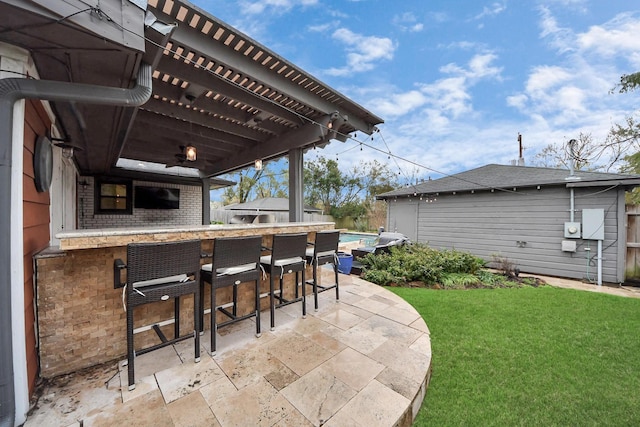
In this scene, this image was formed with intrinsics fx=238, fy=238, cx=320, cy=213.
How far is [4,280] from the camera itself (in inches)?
51.9

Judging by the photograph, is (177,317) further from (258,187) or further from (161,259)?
(258,187)

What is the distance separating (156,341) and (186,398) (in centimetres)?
96

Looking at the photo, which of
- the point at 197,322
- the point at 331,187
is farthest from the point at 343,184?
the point at 197,322

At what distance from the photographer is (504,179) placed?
8031mm

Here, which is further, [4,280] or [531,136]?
[531,136]

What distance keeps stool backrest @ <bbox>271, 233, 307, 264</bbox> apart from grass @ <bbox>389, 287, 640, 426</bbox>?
1.77 metres

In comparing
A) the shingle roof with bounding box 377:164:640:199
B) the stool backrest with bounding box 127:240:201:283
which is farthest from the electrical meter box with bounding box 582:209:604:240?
the stool backrest with bounding box 127:240:201:283

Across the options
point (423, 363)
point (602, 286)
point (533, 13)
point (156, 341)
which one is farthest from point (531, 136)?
point (156, 341)

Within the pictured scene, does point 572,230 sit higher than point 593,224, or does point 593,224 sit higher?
point 593,224

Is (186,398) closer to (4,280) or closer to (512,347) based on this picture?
(4,280)

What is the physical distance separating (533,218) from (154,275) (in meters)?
9.41

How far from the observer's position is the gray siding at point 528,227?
612cm

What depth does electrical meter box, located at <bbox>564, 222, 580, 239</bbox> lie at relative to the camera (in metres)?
6.39

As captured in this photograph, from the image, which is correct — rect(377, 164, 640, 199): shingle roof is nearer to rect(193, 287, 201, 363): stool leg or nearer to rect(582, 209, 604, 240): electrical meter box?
rect(582, 209, 604, 240): electrical meter box
